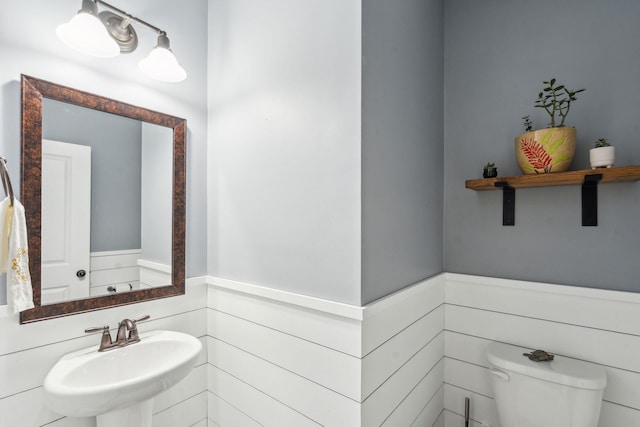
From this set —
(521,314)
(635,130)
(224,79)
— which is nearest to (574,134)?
(635,130)

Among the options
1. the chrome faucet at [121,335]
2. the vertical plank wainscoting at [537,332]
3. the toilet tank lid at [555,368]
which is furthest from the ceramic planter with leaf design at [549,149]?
the chrome faucet at [121,335]

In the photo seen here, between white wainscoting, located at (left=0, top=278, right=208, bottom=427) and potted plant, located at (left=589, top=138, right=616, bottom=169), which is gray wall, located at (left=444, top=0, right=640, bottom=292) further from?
white wainscoting, located at (left=0, top=278, right=208, bottom=427)

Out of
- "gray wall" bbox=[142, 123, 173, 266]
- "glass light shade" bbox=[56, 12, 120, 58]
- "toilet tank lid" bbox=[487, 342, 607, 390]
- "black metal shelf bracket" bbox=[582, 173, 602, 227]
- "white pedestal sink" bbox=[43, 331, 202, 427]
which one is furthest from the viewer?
"gray wall" bbox=[142, 123, 173, 266]

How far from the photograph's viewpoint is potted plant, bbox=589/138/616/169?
116cm

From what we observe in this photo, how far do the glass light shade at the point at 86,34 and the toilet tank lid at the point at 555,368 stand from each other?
6.67ft

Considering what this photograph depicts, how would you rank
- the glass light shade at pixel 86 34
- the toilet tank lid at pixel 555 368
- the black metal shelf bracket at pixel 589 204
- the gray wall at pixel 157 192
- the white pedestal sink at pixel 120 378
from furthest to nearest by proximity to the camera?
the gray wall at pixel 157 192, the black metal shelf bracket at pixel 589 204, the toilet tank lid at pixel 555 368, the glass light shade at pixel 86 34, the white pedestal sink at pixel 120 378

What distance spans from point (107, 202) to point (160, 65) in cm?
63

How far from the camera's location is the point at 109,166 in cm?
132

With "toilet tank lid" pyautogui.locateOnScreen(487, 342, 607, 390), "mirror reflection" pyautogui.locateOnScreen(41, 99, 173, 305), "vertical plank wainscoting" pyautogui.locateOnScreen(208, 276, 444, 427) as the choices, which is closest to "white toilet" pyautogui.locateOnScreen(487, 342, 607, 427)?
"toilet tank lid" pyautogui.locateOnScreen(487, 342, 607, 390)

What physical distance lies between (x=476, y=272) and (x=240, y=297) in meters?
1.22

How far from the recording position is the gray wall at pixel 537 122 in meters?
1.24

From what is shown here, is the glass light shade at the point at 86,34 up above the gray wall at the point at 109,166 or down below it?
above

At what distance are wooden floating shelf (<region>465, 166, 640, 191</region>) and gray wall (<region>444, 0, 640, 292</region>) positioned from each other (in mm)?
104

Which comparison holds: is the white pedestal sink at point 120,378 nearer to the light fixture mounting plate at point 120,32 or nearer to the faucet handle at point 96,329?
the faucet handle at point 96,329
